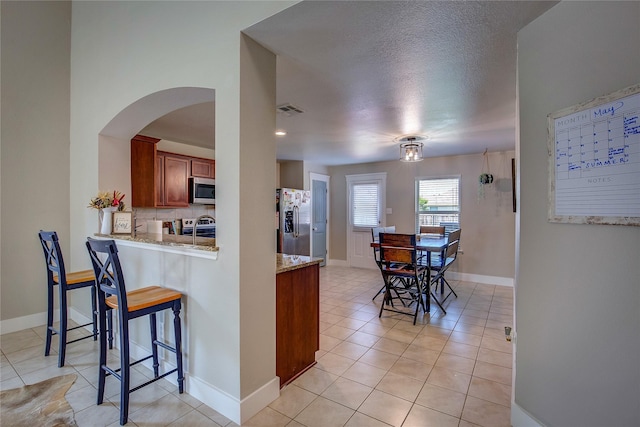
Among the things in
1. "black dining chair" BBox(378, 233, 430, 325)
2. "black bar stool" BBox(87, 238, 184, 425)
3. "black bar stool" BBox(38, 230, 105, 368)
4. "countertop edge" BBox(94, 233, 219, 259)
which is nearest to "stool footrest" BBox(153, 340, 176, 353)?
"black bar stool" BBox(87, 238, 184, 425)

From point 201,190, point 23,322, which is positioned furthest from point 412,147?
point 23,322

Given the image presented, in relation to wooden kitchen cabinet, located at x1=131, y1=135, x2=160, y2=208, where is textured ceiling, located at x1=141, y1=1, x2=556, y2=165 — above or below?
above

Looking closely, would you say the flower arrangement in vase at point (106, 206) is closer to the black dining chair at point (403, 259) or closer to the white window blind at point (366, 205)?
the black dining chair at point (403, 259)

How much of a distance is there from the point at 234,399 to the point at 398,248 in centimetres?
233

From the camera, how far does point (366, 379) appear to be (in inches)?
87.7

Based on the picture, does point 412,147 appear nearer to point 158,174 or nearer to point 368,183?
point 368,183

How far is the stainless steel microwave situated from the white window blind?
3111mm

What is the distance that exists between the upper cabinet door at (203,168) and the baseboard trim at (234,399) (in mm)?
3253

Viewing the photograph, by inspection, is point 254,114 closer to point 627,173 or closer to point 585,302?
point 627,173

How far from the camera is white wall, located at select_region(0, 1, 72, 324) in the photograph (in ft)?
9.78

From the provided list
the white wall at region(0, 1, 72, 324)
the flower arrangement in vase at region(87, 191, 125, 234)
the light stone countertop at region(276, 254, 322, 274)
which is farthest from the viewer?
the white wall at region(0, 1, 72, 324)

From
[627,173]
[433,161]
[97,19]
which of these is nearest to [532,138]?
→ [627,173]

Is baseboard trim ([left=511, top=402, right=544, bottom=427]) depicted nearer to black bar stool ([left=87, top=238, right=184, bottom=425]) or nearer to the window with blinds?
black bar stool ([left=87, top=238, right=184, bottom=425])

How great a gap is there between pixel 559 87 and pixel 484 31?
1.68 feet
